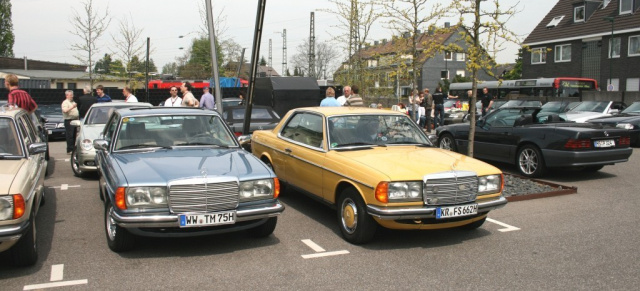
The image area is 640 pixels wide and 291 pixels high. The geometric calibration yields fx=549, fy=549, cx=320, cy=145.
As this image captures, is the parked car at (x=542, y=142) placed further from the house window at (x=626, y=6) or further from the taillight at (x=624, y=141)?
the house window at (x=626, y=6)

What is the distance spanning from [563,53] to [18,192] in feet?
153

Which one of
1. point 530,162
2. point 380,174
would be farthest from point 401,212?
point 530,162

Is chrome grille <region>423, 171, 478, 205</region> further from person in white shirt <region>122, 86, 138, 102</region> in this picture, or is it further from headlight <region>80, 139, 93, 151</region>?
person in white shirt <region>122, 86, 138, 102</region>

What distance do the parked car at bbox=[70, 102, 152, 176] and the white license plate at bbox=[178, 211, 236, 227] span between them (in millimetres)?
5381

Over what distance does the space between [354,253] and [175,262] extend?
1.84m

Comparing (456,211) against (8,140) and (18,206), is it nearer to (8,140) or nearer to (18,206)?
(18,206)

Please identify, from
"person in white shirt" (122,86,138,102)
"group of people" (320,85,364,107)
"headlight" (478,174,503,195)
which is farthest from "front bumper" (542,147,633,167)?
"person in white shirt" (122,86,138,102)

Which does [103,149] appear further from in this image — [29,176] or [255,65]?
[255,65]

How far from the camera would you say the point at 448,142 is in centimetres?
1302

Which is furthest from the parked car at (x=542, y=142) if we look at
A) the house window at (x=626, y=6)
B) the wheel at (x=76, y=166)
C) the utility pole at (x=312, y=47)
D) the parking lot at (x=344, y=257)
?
the house window at (x=626, y=6)

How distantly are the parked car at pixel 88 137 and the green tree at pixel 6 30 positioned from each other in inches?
2922

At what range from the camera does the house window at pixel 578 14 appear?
43.2 metres

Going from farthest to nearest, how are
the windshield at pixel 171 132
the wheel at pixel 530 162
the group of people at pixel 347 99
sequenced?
the group of people at pixel 347 99, the wheel at pixel 530 162, the windshield at pixel 171 132

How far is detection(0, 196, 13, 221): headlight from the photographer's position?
188 inches
